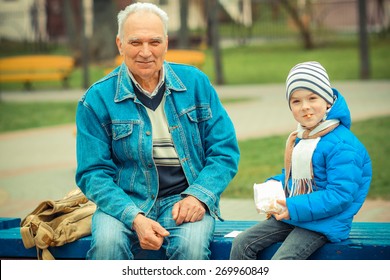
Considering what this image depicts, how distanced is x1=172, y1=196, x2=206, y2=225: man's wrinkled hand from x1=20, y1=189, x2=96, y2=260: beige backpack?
→ 0.53m

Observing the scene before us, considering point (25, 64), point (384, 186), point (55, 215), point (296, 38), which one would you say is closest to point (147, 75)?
point (55, 215)

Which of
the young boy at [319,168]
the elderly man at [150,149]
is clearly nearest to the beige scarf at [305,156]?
the young boy at [319,168]

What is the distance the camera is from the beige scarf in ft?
11.3

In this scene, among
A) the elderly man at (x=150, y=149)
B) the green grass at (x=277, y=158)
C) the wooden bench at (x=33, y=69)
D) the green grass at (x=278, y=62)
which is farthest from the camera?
the wooden bench at (x=33, y=69)

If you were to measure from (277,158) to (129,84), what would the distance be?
4906 millimetres

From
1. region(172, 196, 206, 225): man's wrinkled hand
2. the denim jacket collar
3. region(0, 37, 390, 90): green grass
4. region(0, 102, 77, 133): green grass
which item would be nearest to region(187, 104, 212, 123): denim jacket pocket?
the denim jacket collar

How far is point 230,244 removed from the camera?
3771 millimetres

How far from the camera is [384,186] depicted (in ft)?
23.6

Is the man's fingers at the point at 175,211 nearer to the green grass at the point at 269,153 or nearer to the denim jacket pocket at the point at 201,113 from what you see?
the denim jacket pocket at the point at 201,113

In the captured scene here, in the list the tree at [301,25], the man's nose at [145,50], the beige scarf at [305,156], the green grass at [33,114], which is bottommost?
the green grass at [33,114]

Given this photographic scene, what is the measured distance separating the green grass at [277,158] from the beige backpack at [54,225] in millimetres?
3091

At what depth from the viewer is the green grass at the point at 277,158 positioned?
23.7 ft
